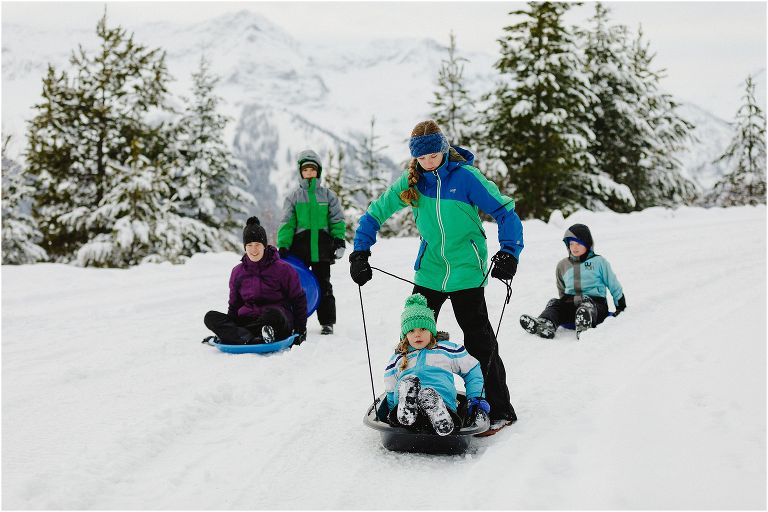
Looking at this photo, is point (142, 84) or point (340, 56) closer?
point (142, 84)

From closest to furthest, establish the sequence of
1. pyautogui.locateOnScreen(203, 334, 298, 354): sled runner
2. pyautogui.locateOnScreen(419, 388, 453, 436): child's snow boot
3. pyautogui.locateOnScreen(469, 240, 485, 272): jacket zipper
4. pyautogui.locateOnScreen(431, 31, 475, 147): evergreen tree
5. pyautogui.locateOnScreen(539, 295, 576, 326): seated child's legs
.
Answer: pyautogui.locateOnScreen(419, 388, 453, 436): child's snow boot → pyautogui.locateOnScreen(469, 240, 485, 272): jacket zipper → pyautogui.locateOnScreen(203, 334, 298, 354): sled runner → pyautogui.locateOnScreen(539, 295, 576, 326): seated child's legs → pyautogui.locateOnScreen(431, 31, 475, 147): evergreen tree

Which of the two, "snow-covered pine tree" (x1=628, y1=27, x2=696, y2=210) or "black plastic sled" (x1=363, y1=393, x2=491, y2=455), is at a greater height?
"snow-covered pine tree" (x1=628, y1=27, x2=696, y2=210)

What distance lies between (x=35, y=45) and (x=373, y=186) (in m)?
84.2

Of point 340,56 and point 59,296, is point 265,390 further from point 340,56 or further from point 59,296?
point 340,56

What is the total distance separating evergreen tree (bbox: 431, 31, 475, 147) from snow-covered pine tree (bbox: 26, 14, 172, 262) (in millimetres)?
7891

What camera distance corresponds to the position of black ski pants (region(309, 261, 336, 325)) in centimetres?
636

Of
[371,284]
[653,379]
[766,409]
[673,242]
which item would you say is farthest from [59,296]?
[673,242]

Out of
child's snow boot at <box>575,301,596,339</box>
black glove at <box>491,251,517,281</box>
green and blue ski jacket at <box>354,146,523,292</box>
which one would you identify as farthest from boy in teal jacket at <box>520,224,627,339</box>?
black glove at <box>491,251,517,281</box>

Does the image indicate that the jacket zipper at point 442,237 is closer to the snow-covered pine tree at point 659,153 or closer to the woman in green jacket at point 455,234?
the woman in green jacket at point 455,234

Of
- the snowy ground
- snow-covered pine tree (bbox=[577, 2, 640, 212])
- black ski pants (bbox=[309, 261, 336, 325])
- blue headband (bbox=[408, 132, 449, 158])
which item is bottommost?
the snowy ground

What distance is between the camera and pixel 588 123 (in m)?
20.2

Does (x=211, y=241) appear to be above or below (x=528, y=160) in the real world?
below

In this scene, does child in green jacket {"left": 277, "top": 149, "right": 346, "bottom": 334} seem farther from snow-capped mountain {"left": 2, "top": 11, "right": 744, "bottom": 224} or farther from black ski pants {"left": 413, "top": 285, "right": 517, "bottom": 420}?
snow-capped mountain {"left": 2, "top": 11, "right": 744, "bottom": 224}

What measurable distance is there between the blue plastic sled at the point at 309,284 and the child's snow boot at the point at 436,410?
3.11 metres
